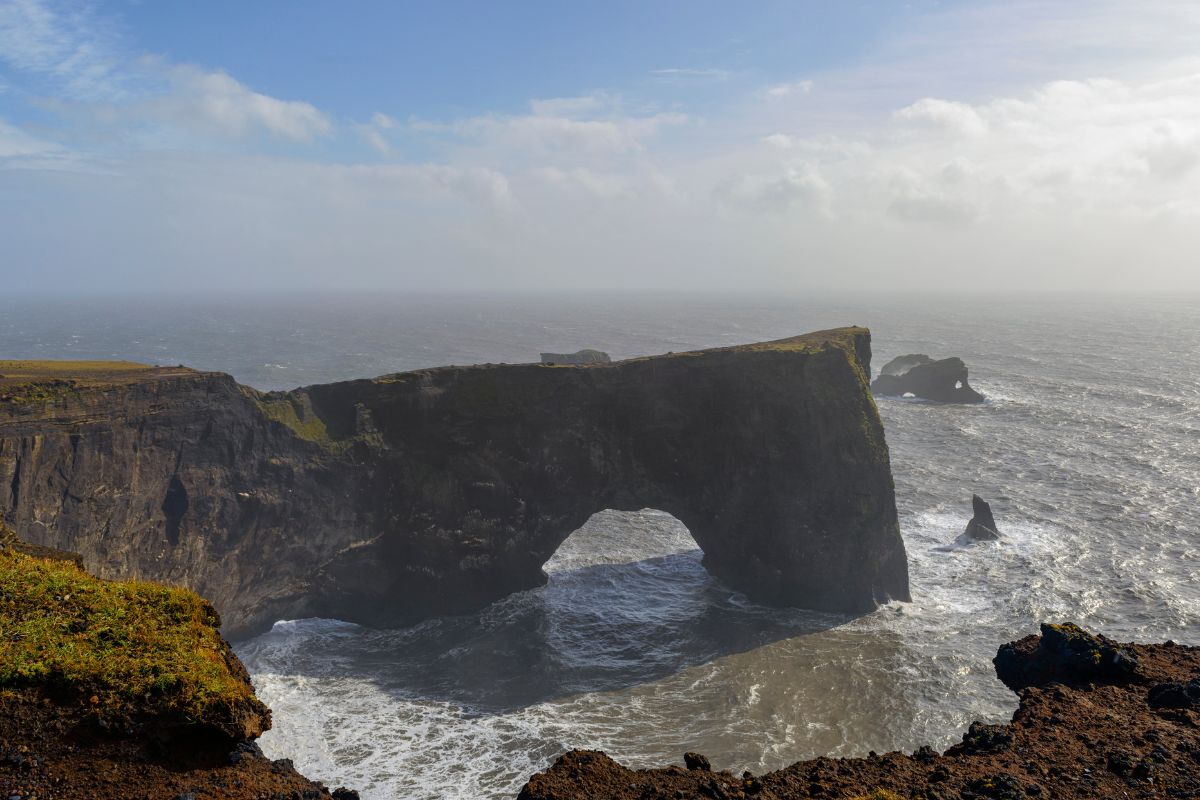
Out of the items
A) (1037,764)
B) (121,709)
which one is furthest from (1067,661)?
(121,709)

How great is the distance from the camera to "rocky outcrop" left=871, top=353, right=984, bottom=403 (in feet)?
269

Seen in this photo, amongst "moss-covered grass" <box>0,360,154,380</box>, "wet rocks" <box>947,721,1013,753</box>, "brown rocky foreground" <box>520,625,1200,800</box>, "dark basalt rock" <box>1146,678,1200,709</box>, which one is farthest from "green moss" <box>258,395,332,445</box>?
"dark basalt rock" <box>1146,678,1200,709</box>

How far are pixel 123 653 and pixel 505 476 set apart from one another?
81.0ft

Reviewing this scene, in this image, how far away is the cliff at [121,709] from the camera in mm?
9562

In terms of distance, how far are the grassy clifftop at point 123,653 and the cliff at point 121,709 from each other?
18 mm

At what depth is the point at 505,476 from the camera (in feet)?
117

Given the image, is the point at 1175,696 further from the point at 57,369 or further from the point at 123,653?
the point at 57,369

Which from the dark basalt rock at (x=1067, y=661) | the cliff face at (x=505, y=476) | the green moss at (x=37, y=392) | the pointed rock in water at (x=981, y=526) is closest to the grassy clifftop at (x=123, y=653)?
the dark basalt rock at (x=1067, y=661)

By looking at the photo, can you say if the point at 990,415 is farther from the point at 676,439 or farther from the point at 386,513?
the point at 386,513

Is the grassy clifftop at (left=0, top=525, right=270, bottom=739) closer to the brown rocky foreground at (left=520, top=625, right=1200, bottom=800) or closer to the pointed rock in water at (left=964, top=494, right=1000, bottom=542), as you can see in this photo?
the brown rocky foreground at (left=520, top=625, right=1200, bottom=800)

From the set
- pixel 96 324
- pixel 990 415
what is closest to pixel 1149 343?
pixel 990 415

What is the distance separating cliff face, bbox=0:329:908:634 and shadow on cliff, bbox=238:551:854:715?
52.6 inches

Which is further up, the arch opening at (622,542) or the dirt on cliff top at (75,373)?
the dirt on cliff top at (75,373)

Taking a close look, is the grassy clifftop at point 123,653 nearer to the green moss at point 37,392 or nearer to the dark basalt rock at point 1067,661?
the dark basalt rock at point 1067,661
